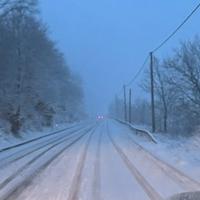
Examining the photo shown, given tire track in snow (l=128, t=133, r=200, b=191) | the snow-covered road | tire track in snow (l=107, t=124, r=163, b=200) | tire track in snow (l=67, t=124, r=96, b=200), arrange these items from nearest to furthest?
tire track in snow (l=107, t=124, r=163, b=200) → tire track in snow (l=67, t=124, r=96, b=200) → the snow-covered road → tire track in snow (l=128, t=133, r=200, b=191)

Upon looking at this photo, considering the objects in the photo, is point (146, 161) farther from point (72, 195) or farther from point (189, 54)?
point (189, 54)

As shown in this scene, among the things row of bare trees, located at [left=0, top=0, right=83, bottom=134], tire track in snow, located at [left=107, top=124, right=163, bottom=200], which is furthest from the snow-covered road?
row of bare trees, located at [left=0, top=0, right=83, bottom=134]

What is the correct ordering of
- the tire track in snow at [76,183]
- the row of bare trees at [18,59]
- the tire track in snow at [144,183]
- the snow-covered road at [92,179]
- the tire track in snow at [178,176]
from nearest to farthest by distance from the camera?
the tire track in snow at [144,183]
the tire track in snow at [76,183]
the snow-covered road at [92,179]
the tire track in snow at [178,176]
the row of bare trees at [18,59]

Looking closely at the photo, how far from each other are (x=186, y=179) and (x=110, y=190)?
2.36 meters

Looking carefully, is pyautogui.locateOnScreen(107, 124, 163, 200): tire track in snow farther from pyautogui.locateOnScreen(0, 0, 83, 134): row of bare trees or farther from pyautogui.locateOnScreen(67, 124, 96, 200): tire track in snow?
pyautogui.locateOnScreen(0, 0, 83, 134): row of bare trees

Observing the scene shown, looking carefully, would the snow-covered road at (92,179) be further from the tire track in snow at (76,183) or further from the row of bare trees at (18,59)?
the row of bare trees at (18,59)

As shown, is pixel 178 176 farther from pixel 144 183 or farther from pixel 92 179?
pixel 92 179

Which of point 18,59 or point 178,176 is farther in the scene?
point 18,59

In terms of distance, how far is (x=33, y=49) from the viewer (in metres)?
50.0

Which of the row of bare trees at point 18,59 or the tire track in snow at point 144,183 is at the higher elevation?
the row of bare trees at point 18,59

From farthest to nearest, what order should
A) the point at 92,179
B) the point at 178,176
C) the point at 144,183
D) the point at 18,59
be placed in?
the point at 18,59, the point at 92,179, the point at 178,176, the point at 144,183

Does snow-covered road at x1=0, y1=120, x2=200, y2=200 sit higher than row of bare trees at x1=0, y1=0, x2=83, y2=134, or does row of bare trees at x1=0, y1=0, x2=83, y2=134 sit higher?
row of bare trees at x1=0, y1=0, x2=83, y2=134

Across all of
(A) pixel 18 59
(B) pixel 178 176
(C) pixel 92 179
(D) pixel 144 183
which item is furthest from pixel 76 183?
(A) pixel 18 59

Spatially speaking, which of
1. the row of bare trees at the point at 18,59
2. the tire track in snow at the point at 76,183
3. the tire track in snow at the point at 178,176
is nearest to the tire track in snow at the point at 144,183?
the tire track in snow at the point at 178,176
